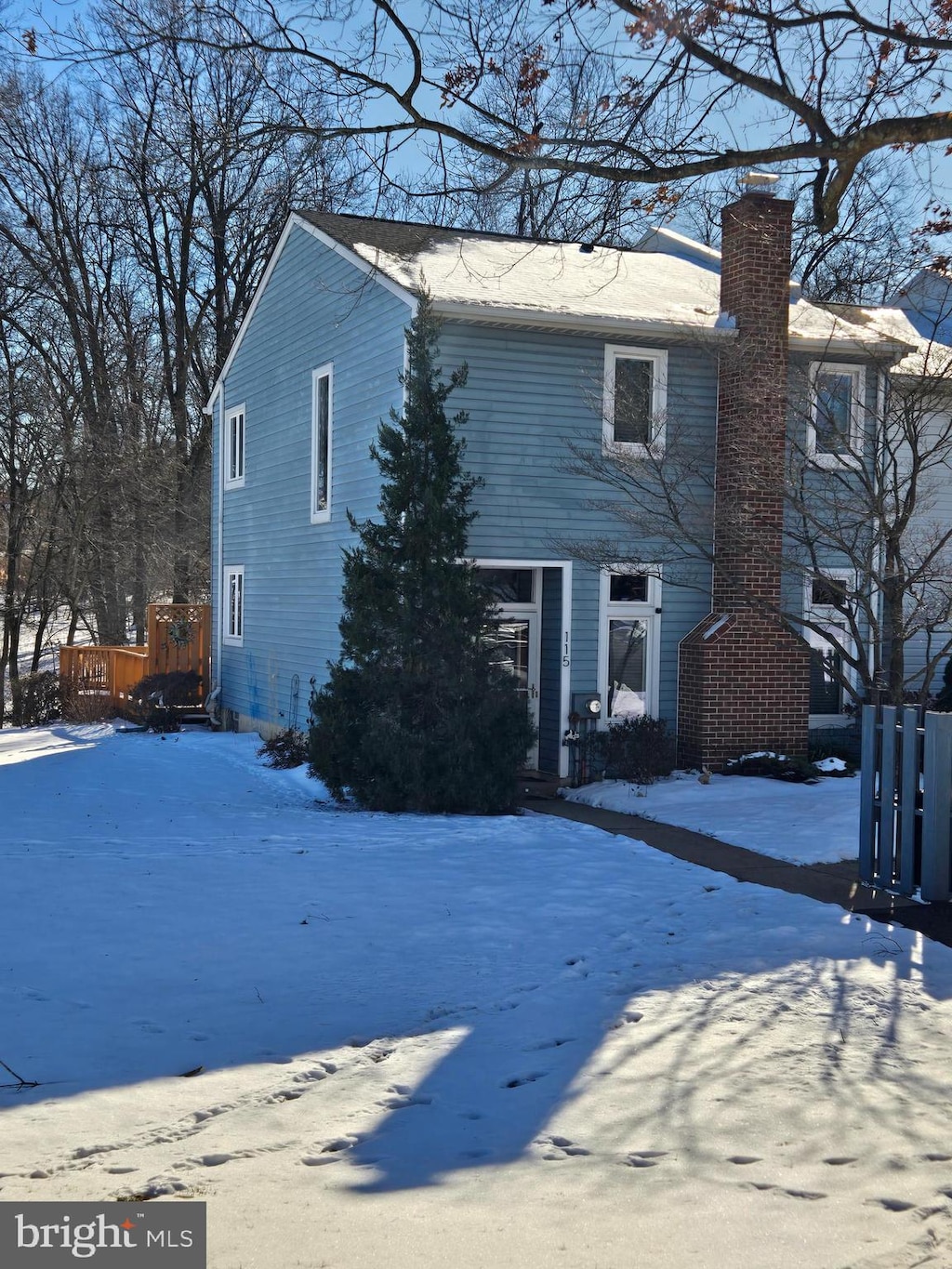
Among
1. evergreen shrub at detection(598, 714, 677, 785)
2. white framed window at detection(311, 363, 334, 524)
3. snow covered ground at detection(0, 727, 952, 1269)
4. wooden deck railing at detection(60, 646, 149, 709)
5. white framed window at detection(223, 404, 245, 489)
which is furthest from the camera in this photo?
wooden deck railing at detection(60, 646, 149, 709)

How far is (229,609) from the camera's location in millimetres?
22078

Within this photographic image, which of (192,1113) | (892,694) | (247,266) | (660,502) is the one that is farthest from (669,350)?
(247,266)

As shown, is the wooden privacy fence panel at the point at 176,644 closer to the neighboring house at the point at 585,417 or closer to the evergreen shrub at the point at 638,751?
the neighboring house at the point at 585,417

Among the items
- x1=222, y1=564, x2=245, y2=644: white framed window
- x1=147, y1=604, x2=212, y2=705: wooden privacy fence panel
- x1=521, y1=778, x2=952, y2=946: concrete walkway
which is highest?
x1=222, y1=564, x2=245, y2=644: white framed window

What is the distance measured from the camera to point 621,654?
15.5 metres

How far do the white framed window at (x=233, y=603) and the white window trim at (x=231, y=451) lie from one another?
1442mm

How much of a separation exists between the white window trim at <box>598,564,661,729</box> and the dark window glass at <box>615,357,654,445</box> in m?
1.60


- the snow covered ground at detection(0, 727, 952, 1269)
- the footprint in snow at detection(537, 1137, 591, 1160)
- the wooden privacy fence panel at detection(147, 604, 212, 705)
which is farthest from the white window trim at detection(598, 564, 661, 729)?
the footprint in snow at detection(537, 1137, 591, 1160)

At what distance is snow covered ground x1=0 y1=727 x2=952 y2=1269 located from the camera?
4074mm

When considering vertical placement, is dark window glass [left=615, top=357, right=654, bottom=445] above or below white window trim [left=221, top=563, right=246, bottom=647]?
above

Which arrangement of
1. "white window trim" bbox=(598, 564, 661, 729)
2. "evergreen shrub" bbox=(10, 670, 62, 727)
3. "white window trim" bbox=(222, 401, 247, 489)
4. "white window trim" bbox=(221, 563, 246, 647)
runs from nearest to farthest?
"white window trim" bbox=(598, 564, 661, 729) → "white window trim" bbox=(221, 563, 246, 647) → "white window trim" bbox=(222, 401, 247, 489) → "evergreen shrub" bbox=(10, 670, 62, 727)

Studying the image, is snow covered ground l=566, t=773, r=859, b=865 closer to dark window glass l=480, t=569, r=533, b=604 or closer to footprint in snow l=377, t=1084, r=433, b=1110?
dark window glass l=480, t=569, r=533, b=604

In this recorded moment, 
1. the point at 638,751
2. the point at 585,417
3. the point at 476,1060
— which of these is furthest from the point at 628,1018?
the point at 585,417

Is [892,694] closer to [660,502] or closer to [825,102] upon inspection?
[660,502]
